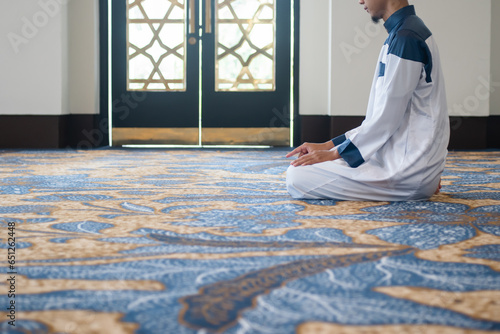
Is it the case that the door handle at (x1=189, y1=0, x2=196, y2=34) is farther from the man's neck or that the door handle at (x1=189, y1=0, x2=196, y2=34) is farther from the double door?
the man's neck

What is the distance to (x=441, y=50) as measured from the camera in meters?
5.95

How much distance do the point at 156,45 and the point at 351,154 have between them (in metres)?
4.35

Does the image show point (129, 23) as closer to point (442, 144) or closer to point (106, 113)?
point (106, 113)

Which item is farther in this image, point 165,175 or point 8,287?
point 165,175

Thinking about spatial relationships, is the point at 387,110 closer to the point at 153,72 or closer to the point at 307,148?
the point at 307,148

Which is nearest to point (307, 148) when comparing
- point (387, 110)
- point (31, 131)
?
point (387, 110)

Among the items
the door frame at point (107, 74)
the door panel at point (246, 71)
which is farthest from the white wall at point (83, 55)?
the door panel at point (246, 71)

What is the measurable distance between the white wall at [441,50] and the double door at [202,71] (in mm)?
622

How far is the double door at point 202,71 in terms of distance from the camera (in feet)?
21.0

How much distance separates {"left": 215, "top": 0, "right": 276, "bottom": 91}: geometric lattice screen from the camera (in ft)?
20.9

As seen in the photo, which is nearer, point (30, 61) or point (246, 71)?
point (30, 61)

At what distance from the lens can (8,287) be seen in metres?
1.31

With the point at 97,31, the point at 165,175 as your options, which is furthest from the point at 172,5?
the point at 165,175

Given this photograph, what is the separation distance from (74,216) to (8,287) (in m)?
0.94
